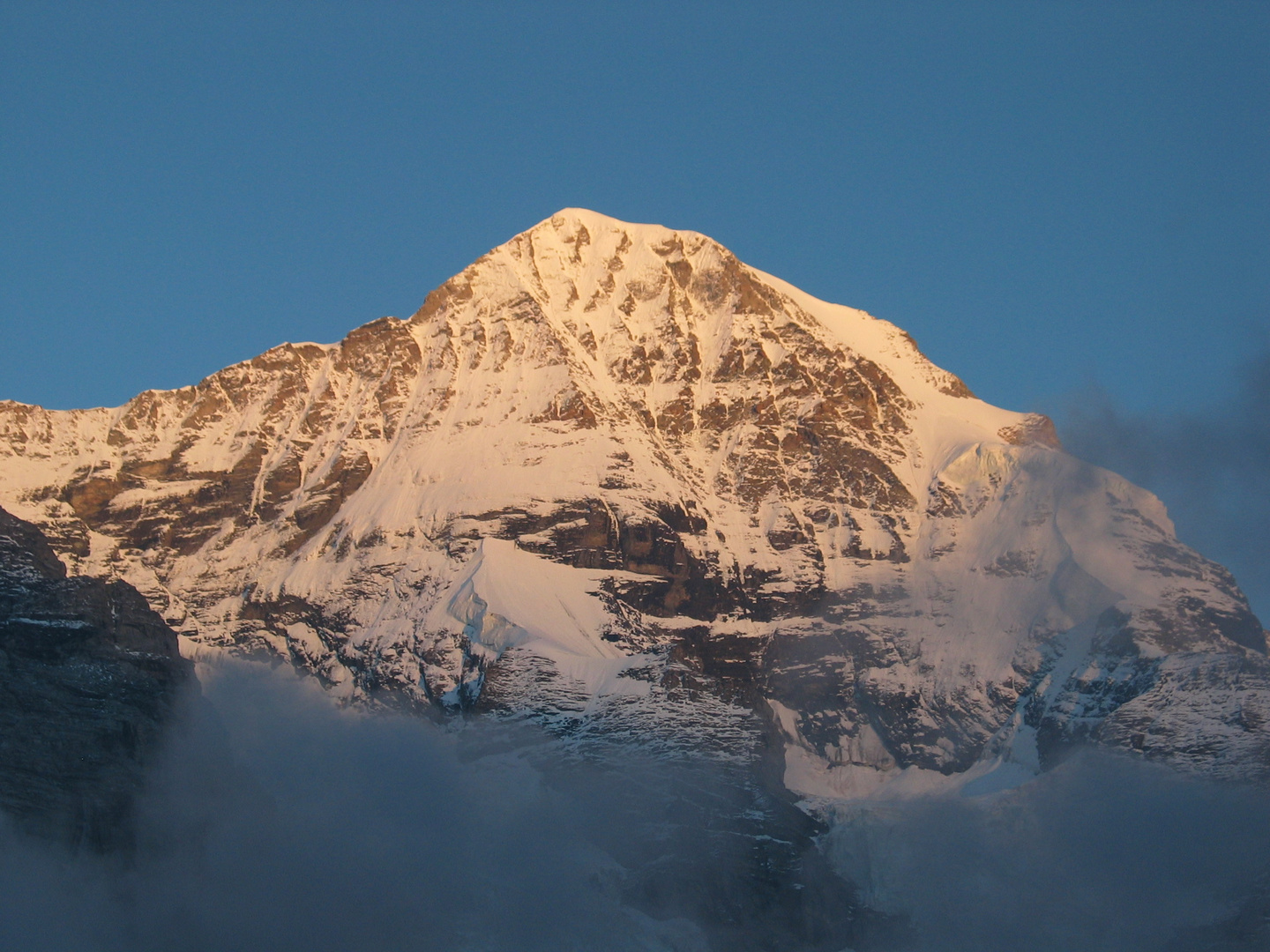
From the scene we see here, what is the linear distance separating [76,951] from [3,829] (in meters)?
11.6

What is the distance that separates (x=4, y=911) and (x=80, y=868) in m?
10.9

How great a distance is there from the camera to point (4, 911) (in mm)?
189625

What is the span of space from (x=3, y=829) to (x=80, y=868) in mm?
7614

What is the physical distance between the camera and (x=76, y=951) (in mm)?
192500

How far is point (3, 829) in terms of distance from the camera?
19562cm

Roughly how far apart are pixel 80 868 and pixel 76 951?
9108 mm

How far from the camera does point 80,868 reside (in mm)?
199750
